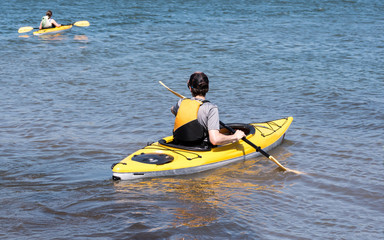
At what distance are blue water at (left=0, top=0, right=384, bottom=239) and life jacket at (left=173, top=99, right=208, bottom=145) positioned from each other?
0.43 m

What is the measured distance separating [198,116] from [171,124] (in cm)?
255

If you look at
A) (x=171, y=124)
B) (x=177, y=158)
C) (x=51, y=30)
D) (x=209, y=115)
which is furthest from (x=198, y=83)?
(x=51, y=30)

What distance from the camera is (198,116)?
216 inches

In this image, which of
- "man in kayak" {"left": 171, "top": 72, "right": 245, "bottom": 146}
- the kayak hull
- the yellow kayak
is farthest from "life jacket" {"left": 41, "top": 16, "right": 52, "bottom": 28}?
"man in kayak" {"left": 171, "top": 72, "right": 245, "bottom": 146}

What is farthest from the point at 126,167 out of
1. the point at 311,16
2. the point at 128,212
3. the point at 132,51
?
the point at 311,16

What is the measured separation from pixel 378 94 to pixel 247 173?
494 cm

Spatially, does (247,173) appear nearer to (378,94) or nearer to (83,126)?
(83,126)

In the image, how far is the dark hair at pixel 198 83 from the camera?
534 centimetres

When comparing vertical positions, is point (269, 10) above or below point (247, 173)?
above

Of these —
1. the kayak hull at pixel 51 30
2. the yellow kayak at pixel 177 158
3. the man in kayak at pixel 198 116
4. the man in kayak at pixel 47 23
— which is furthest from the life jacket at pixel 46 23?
the man in kayak at pixel 198 116

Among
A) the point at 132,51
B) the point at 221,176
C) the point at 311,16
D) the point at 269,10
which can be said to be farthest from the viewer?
the point at 269,10

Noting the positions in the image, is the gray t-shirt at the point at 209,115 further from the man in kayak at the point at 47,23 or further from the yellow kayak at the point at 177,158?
the man in kayak at the point at 47,23

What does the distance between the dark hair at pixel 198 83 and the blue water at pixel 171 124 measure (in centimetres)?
99

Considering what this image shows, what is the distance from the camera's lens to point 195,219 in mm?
4500
